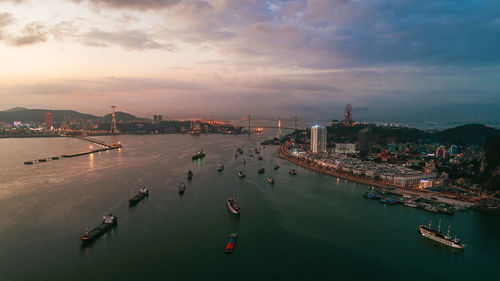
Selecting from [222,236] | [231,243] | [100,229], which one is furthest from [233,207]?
[100,229]

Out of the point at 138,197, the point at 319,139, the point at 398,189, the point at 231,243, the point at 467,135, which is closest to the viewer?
the point at 231,243

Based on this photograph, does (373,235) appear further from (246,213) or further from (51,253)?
(51,253)

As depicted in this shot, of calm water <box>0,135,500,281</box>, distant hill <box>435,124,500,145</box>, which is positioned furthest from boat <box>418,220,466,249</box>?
distant hill <box>435,124,500,145</box>

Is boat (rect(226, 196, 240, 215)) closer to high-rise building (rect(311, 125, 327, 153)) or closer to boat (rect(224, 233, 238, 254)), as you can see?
boat (rect(224, 233, 238, 254))

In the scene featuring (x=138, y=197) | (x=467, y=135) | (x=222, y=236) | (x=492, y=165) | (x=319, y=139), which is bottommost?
(x=222, y=236)

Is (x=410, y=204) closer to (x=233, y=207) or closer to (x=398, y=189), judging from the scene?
(x=398, y=189)

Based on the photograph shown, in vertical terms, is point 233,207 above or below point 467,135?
below

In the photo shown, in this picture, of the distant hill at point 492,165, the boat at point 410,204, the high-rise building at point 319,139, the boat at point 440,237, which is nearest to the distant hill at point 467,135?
the high-rise building at point 319,139

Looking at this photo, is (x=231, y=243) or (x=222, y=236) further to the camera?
(x=222, y=236)

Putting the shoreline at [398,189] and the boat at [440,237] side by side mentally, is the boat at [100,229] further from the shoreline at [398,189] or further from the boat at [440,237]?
the shoreline at [398,189]
